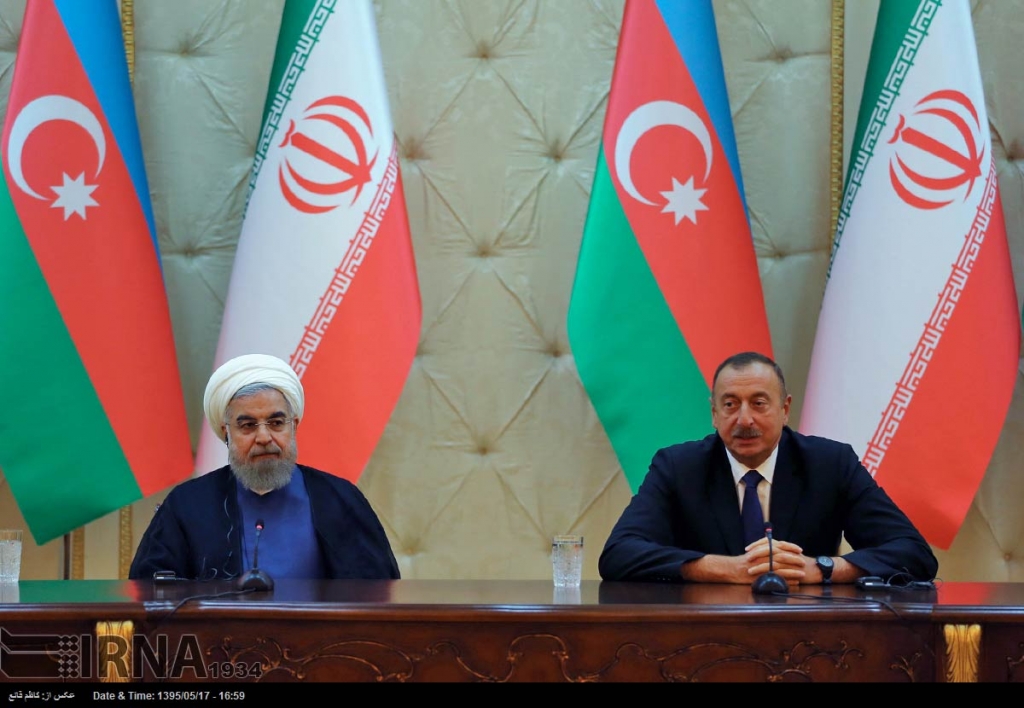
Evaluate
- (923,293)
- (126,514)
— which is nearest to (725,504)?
(923,293)

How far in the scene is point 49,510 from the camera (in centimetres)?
324

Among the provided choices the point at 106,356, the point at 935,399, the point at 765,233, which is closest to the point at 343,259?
the point at 106,356

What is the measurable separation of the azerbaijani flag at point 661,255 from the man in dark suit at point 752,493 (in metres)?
0.56

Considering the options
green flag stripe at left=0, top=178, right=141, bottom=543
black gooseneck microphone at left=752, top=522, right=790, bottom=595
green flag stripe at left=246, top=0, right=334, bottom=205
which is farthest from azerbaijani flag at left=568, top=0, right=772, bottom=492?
green flag stripe at left=0, top=178, right=141, bottom=543

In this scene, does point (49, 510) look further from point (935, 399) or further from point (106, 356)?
point (935, 399)

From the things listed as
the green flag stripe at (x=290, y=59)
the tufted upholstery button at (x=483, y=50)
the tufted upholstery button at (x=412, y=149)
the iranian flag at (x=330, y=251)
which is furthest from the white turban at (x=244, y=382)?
the tufted upholstery button at (x=483, y=50)

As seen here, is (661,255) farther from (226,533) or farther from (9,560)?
(9,560)

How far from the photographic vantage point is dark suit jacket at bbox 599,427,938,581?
102 inches

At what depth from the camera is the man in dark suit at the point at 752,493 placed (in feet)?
8.59

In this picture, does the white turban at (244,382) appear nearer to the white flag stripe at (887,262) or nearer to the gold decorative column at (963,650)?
the white flag stripe at (887,262)

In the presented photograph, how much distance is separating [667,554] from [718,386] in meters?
0.46

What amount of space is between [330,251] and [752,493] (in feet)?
4.46

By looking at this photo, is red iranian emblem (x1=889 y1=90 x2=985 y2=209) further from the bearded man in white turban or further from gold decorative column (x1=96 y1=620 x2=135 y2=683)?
gold decorative column (x1=96 y1=620 x2=135 y2=683)

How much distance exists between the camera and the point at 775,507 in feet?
8.73
